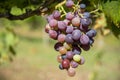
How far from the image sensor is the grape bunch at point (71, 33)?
1.32 metres

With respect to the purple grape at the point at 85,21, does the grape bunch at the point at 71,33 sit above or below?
below

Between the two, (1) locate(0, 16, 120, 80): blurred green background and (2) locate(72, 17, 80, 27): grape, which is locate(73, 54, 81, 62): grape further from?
(1) locate(0, 16, 120, 80): blurred green background

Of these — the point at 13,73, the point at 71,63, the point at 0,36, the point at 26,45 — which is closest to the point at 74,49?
the point at 71,63

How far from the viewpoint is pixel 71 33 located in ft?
4.40

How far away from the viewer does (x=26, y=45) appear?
61.2ft

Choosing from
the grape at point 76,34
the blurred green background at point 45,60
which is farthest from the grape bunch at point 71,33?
the blurred green background at point 45,60

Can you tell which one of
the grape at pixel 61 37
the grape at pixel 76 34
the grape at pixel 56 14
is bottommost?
the grape at pixel 61 37

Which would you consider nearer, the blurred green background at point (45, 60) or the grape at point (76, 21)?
the grape at point (76, 21)

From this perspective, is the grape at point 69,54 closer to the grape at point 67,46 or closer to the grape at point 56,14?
the grape at point 67,46

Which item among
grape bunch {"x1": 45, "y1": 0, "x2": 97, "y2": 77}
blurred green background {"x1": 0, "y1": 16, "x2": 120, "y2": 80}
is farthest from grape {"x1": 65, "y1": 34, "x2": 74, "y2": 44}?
blurred green background {"x1": 0, "y1": 16, "x2": 120, "y2": 80}

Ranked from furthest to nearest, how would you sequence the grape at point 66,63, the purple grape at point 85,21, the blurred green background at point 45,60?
the blurred green background at point 45,60 < the grape at point 66,63 < the purple grape at point 85,21

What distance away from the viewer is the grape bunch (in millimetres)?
1324

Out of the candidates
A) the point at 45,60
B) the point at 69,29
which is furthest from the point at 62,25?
the point at 45,60

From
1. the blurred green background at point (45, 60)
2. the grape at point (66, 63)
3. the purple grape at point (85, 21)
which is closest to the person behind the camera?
the purple grape at point (85, 21)
